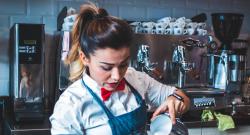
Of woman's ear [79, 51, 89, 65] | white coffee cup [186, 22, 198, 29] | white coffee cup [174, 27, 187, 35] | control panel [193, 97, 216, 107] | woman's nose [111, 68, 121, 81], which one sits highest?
white coffee cup [186, 22, 198, 29]

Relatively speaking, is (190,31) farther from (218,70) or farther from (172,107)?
(172,107)

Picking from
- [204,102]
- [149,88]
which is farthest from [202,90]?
[149,88]

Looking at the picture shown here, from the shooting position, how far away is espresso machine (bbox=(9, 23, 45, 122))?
69.6 inches

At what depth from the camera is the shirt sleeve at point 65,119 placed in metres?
1.02

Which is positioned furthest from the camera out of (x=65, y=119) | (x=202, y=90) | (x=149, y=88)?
(x=202, y=90)

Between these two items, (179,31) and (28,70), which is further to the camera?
(179,31)

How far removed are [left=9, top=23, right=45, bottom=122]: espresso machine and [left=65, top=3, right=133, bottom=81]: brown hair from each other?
2.05 ft

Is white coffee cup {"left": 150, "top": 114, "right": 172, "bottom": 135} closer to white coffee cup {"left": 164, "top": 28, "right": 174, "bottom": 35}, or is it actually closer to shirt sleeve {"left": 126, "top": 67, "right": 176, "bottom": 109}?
shirt sleeve {"left": 126, "top": 67, "right": 176, "bottom": 109}

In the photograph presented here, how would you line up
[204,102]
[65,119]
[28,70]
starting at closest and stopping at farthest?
1. [65,119]
2. [28,70]
3. [204,102]

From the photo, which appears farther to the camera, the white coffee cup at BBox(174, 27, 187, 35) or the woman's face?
the white coffee cup at BBox(174, 27, 187, 35)

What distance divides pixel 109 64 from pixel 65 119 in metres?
0.18

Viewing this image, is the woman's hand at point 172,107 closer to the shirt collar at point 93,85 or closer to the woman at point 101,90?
the woman at point 101,90

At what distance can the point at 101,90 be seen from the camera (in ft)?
3.74

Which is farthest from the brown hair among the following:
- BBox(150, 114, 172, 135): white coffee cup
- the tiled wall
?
the tiled wall
